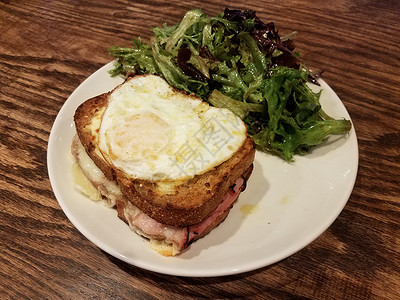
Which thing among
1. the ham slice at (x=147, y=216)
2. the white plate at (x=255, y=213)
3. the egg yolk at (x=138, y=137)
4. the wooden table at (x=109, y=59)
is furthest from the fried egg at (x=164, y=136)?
the wooden table at (x=109, y=59)

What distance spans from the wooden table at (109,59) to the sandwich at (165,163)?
0.34 meters

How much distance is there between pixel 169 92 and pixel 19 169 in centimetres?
135

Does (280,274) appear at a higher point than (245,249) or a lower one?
lower

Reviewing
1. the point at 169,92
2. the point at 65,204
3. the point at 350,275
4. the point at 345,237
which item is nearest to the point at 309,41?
the point at 169,92

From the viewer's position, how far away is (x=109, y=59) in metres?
3.86

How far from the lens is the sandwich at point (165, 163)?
2.15 metres

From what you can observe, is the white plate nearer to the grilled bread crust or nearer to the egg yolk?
the grilled bread crust

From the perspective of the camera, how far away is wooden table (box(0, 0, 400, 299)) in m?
2.21

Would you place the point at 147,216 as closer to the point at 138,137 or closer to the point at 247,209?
the point at 138,137

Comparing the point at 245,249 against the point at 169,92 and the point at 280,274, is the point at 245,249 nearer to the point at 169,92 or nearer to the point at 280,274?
the point at 280,274

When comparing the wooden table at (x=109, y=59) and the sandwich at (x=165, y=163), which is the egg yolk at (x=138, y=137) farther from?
the wooden table at (x=109, y=59)

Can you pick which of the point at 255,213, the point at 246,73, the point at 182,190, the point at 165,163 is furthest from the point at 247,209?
the point at 246,73

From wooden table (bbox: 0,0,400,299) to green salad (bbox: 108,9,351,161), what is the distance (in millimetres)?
587

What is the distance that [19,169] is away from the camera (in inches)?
111
